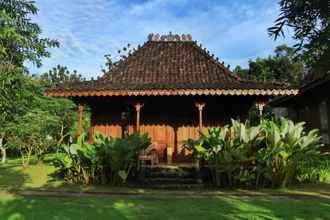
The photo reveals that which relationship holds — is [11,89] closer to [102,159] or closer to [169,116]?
[102,159]

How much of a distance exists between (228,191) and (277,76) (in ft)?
103

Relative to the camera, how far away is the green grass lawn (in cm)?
681

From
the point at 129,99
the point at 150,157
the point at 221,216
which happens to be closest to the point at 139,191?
the point at 150,157

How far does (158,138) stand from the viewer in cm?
1470

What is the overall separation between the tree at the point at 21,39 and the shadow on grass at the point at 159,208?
2.90m

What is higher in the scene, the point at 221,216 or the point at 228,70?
the point at 228,70

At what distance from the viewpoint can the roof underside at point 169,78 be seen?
12445mm

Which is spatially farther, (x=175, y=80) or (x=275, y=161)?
(x=175, y=80)

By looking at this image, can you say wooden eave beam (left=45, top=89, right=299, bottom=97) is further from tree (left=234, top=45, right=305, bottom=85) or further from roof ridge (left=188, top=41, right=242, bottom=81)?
tree (left=234, top=45, right=305, bottom=85)

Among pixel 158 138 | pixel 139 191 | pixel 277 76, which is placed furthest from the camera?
pixel 277 76

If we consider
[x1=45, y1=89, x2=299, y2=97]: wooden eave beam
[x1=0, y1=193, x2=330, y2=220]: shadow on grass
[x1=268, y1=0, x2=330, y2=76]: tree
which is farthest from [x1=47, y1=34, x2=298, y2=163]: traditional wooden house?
[x1=268, y1=0, x2=330, y2=76]: tree

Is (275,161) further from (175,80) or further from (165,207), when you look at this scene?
(175,80)

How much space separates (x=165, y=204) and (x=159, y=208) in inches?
19.3

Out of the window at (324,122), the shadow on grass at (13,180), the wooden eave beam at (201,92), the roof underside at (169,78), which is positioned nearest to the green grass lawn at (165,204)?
the shadow on grass at (13,180)
